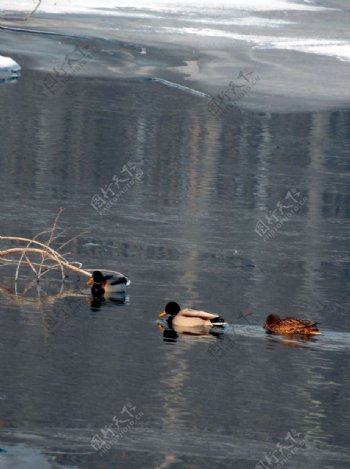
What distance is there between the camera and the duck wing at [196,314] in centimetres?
1412

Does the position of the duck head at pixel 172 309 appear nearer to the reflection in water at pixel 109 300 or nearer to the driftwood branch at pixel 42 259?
the reflection in water at pixel 109 300

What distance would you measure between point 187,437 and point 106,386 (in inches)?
52.4

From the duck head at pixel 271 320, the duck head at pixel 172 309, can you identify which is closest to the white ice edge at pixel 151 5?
the duck head at pixel 172 309

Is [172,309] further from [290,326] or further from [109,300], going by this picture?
[290,326]

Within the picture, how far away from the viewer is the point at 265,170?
23562mm

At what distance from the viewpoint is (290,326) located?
1409 cm

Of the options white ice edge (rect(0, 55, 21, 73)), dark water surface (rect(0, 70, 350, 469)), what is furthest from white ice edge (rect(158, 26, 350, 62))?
dark water surface (rect(0, 70, 350, 469))

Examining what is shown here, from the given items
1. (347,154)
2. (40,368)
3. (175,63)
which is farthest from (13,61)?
(40,368)

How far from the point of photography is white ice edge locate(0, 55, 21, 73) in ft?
101

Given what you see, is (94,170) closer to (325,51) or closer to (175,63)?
(175,63)

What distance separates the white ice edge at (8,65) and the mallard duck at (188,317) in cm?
1711

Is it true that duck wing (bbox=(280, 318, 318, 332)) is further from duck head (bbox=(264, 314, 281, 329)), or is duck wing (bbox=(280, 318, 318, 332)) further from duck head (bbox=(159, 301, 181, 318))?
duck head (bbox=(159, 301, 181, 318))

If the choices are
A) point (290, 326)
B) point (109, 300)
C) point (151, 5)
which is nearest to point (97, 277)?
point (109, 300)

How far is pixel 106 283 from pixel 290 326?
7.21 feet
